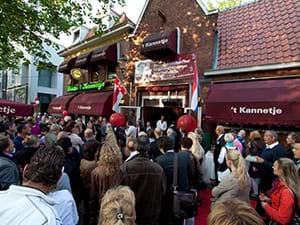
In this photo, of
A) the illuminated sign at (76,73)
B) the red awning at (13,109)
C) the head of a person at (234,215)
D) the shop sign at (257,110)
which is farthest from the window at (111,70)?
the head of a person at (234,215)

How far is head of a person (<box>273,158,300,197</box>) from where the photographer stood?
125 inches

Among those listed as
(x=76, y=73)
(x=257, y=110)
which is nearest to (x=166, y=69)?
(x=257, y=110)

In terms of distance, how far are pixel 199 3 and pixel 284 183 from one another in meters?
10.2

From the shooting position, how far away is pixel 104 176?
3711mm

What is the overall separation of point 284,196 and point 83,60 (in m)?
16.1

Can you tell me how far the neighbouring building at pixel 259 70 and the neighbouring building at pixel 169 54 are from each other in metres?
0.75

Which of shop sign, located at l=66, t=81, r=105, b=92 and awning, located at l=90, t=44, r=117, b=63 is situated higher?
awning, located at l=90, t=44, r=117, b=63

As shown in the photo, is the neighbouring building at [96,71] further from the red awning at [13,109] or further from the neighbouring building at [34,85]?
the neighbouring building at [34,85]

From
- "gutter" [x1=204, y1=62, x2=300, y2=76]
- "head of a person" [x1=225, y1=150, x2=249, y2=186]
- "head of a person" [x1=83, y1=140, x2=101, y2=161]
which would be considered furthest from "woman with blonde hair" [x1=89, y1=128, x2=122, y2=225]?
"gutter" [x1=204, y1=62, x2=300, y2=76]

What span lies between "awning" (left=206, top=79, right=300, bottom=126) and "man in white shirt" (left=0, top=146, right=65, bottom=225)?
300 inches

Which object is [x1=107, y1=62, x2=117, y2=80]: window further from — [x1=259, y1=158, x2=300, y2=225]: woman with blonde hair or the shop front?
[x1=259, y1=158, x2=300, y2=225]: woman with blonde hair

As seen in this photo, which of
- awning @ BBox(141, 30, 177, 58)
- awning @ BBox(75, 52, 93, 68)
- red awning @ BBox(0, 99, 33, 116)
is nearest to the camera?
red awning @ BBox(0, 99, 33, 116)

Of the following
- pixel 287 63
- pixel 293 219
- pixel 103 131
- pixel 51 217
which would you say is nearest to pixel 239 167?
pixel 293 219

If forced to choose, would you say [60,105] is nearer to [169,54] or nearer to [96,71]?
[96,71]
